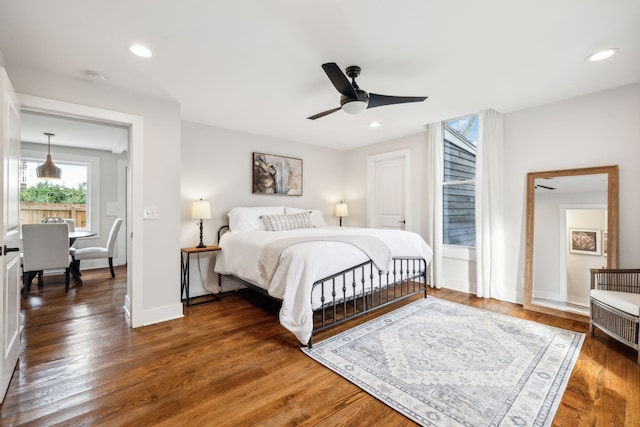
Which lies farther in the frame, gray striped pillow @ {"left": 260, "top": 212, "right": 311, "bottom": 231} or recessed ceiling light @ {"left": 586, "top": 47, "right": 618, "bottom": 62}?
gray striped pillow @ {"left": 260, "top": 212, "right": 311, "bottom": 231}

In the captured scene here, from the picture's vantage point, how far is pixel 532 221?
3463 millimetres

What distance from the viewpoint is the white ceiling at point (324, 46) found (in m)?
1.80

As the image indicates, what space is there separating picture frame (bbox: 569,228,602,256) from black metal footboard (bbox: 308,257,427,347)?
5.23ft

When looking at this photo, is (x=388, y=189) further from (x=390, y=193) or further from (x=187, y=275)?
(x=187, y=275)

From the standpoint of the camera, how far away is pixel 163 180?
10.2 feet

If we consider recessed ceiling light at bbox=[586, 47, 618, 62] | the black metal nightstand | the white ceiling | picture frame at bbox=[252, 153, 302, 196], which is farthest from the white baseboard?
recessed ceiling light at bbox=[586, 47, 618, 62]

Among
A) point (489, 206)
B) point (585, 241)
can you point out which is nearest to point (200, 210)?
point (489, 206)

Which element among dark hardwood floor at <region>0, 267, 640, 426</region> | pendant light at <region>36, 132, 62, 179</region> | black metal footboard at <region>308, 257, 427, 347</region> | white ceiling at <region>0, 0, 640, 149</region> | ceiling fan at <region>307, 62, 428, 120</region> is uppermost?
white ceiling at <region>0, 0, 640, 149</region>

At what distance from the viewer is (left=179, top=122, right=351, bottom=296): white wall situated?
3.95 metres

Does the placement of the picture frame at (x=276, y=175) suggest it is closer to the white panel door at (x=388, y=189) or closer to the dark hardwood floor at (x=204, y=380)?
the white panel door at (x=388, y=189)

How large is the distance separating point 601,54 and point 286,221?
365 cm

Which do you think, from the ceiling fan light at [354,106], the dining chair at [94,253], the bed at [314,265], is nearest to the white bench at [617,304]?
the bed at [314,265]

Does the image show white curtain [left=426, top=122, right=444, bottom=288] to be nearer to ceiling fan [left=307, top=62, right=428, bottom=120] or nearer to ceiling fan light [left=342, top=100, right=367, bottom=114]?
ceiling fan [left=307, top=62, right=428, bottom=120]

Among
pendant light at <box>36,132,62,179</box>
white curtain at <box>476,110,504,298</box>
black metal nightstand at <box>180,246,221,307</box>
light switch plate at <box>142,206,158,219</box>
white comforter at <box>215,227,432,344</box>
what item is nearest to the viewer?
white comforter at <box>215,227,432,344</box>
